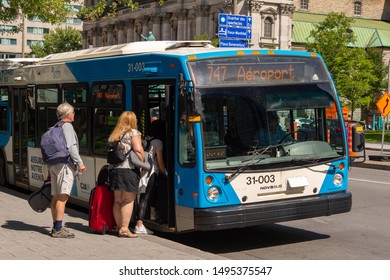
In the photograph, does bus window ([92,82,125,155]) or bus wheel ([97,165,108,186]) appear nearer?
bus wheel ([97,165,108,186])

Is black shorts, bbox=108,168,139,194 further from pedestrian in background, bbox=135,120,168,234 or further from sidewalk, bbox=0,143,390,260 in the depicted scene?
sidewalk, bbox=0,143,390,260

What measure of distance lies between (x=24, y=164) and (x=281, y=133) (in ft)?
23.1

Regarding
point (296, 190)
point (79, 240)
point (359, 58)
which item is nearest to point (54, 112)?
point (79, 240)

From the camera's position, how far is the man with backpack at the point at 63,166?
350 inches

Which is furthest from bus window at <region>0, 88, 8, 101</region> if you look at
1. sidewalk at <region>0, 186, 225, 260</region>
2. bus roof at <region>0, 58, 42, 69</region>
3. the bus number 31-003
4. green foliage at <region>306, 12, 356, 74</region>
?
green foliage at <region>306, 12, 356, 74</region>

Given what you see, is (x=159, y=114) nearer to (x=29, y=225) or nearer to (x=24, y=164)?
(x=29, y=225)

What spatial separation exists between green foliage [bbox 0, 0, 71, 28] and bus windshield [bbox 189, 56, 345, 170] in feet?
29.6

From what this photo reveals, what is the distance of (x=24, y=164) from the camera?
14664 mm

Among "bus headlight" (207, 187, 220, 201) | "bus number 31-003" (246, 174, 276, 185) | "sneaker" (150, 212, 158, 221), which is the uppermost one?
"bus number 31-003" (246, 174, 276, 185)

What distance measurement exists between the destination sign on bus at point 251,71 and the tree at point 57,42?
9452cm

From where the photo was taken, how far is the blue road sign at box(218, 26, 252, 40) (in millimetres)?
27828

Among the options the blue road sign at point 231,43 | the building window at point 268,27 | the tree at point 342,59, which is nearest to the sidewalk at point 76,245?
the blue road sign at point 231,43

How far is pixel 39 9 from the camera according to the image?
17203 millimetres

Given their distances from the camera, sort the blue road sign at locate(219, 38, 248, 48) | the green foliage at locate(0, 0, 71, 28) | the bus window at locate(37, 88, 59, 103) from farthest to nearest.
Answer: the blue road sign at locate(219, 38, 248, 48), the green foliage at locate(0, 0, 71, 28), the bus window at locate(37, 88, 59, 103)
